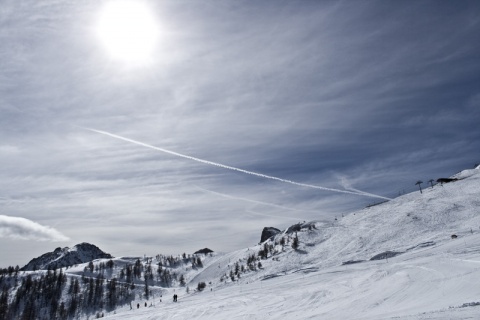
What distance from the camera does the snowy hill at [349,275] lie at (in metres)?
17.9

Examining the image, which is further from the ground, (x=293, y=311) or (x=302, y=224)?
(x=302, y=224)

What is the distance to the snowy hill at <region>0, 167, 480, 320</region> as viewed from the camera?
17.9 meters

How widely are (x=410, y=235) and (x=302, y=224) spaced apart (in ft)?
260

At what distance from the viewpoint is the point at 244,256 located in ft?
409

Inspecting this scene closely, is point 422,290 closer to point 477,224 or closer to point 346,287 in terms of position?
point 346,287

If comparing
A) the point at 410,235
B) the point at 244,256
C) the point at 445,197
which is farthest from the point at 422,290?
Result: the point at 244,256

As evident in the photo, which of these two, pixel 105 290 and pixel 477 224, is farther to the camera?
pixel 105 290

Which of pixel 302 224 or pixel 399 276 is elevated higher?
pixel 302 224

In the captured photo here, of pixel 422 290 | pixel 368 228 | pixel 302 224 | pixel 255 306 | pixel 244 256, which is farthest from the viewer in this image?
pixel 302 224

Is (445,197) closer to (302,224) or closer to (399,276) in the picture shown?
(302,224)

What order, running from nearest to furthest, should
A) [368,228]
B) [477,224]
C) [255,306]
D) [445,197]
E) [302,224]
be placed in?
[255,306] < [477,224] < [368,228] < [445,197] < [302,224]

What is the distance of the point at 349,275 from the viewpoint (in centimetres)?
3136

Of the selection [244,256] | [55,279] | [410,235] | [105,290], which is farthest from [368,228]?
[55,279]

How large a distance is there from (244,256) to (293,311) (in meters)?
107
